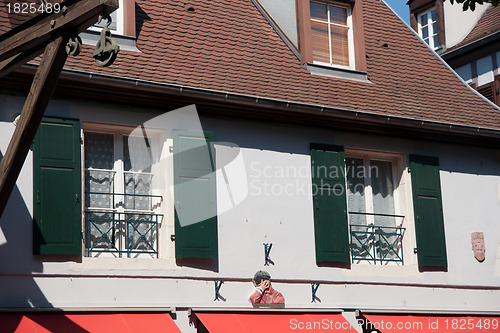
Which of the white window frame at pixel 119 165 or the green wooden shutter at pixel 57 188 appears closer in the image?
the green wooden shutter at pixel 57 188

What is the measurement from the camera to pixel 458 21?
19781 millimetres

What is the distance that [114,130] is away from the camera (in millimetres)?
11562

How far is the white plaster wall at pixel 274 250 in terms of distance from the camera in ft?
34.4

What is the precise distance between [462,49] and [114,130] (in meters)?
9.47

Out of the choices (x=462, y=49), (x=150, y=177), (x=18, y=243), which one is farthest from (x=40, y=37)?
(x=462, y=49)

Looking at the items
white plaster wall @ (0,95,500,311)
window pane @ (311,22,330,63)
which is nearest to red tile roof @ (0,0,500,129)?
window pane @ (311,22,330,63)

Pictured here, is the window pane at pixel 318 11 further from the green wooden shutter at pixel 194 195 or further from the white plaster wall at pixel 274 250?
the green wooden shutter at pixel 194 195

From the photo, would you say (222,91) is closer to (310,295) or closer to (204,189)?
(204,189)

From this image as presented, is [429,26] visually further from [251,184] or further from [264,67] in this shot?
[251,184]

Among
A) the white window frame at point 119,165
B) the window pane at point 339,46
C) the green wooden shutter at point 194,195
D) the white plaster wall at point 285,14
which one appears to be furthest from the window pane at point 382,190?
the white window frame at point 119,165

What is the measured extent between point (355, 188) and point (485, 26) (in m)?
7.22

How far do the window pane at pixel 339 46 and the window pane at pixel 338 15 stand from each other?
115 mm

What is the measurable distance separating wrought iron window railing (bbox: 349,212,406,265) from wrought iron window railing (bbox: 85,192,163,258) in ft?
9.58

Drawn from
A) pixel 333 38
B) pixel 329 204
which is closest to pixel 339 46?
pixel 333 38
